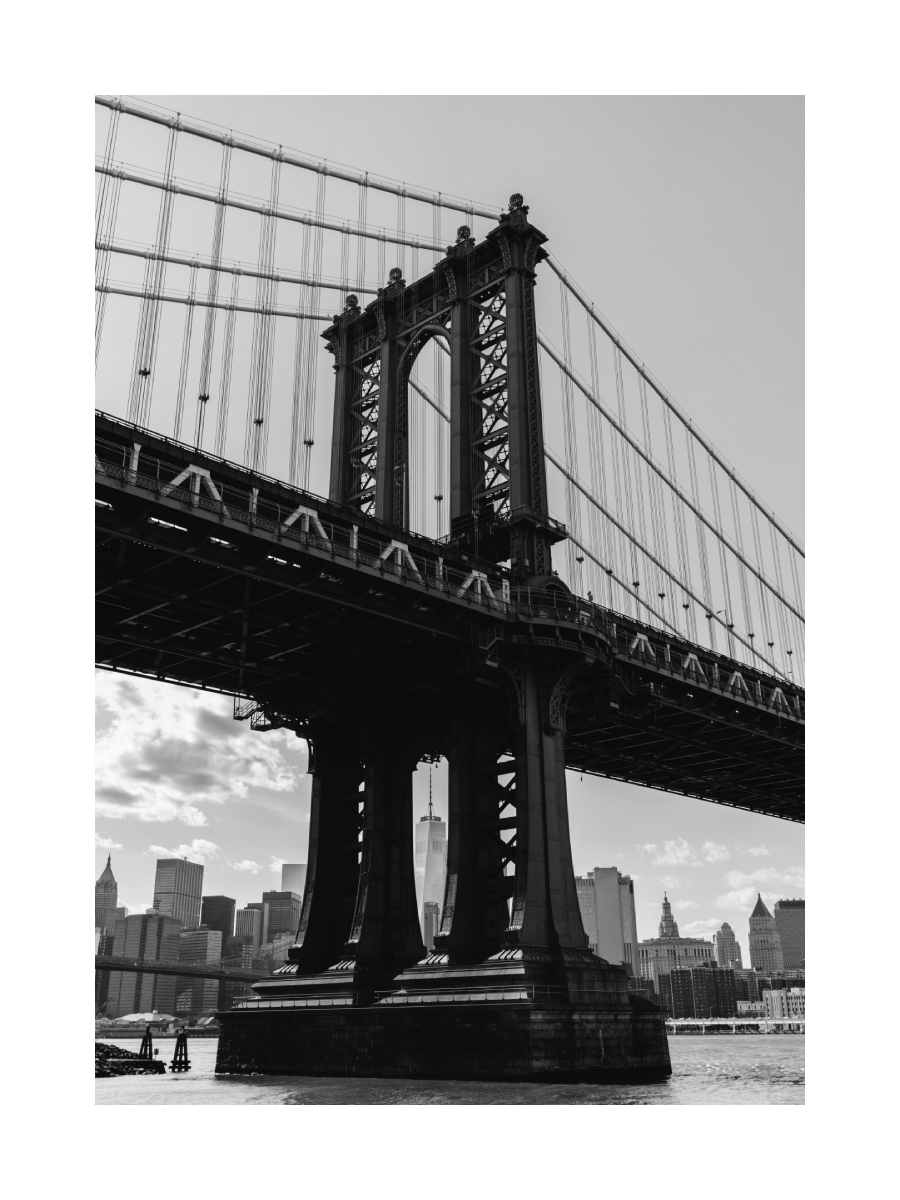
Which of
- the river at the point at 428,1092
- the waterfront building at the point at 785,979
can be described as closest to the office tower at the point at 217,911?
the river at the point at 428,1092

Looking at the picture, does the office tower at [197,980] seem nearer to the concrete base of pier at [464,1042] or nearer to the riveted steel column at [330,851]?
the riveted steel column at [330,851]

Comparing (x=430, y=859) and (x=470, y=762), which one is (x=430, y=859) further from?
(x=470, y=762)

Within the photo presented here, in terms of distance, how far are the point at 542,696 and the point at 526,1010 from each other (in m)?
14.4

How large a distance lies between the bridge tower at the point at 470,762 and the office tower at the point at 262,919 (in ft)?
147

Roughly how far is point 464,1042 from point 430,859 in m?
25.6

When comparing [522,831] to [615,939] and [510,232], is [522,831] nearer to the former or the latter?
[510,232]

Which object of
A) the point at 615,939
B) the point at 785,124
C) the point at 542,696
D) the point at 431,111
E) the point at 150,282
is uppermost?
the point at 150,282

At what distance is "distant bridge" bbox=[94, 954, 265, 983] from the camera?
338 ft

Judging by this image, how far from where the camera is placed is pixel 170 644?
50656 millimetres

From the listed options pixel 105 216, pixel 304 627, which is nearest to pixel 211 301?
pixel 105 216

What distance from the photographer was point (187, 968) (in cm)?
11444

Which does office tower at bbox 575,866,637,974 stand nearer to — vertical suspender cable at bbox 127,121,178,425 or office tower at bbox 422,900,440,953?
office tower at bbox 422,900,440,953

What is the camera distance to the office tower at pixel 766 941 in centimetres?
18050

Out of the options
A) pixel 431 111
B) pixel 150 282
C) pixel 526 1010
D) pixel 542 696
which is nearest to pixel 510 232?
pixel 150 282
